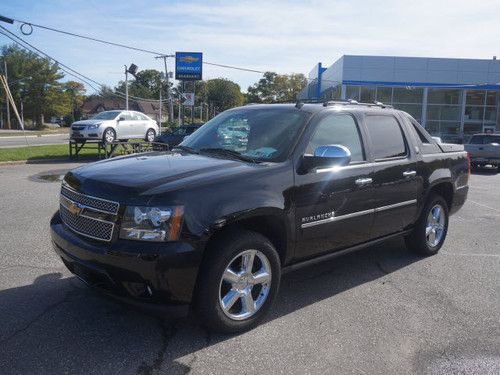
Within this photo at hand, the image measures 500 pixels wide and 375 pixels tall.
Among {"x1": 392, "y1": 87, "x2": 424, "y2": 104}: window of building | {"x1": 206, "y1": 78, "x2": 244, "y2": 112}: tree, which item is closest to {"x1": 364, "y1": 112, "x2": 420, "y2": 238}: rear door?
{"x1": 392, "y1": 87, "x2": 424, "y2": 104}: window of building

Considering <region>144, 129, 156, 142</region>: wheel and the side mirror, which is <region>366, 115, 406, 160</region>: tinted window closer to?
the side mirror

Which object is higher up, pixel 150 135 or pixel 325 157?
pixel 325 157

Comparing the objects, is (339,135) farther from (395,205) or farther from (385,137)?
(395,205)

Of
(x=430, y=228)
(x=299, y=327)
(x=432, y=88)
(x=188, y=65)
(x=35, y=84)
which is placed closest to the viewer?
(x=299, y=327)

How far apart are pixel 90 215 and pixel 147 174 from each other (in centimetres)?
52

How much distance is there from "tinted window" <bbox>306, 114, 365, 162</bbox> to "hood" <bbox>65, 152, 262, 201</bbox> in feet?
2.62

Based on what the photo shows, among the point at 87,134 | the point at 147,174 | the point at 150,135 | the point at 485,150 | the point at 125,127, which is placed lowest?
the point at 485,150

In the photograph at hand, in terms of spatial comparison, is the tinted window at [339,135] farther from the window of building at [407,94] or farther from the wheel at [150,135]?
the window of building at [407,94]

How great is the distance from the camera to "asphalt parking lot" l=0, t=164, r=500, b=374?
329 centimetres

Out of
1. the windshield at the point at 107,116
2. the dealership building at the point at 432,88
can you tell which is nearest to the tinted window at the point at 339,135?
the windshield at the point at 107,116

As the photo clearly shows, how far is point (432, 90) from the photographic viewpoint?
34.4 metres

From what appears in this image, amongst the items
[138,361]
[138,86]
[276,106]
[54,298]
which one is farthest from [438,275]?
[138,86]

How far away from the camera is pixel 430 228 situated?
5941mm

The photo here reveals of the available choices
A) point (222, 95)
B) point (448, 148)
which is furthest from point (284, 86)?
point (448, 148)
